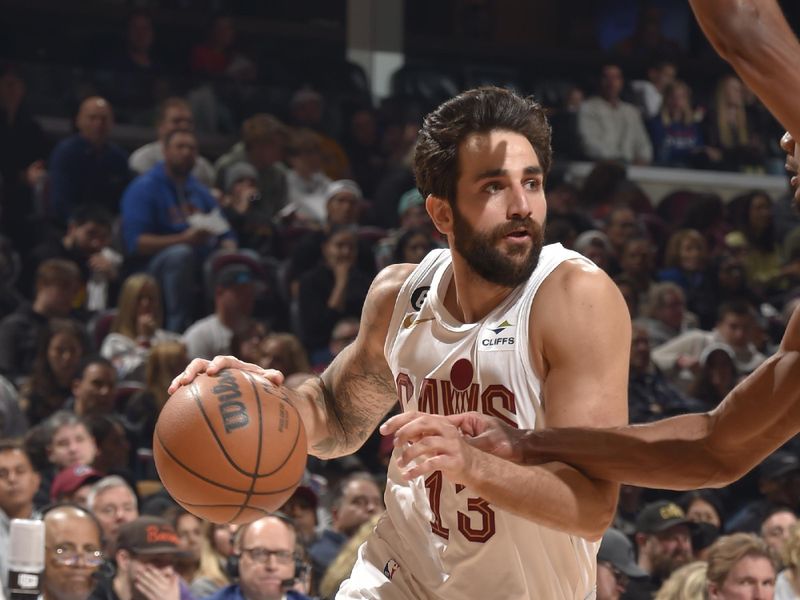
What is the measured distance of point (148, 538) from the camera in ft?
20.8

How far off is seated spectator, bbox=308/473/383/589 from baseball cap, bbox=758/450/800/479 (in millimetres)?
2660

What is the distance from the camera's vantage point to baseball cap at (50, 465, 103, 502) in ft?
24.3

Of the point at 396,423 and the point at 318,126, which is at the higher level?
the point at 318,126

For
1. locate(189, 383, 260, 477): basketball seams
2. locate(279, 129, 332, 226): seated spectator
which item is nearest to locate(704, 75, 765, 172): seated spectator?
locate(279, 129, 332, 226): seated spectator

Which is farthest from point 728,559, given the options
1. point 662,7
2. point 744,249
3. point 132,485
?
point 662,7

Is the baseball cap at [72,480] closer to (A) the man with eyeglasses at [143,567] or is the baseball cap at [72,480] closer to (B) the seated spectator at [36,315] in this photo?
(A) the man with eyeglasses at [143,567]

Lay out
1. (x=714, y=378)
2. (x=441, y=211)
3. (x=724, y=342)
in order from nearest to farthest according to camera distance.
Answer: (x=441, y=211) → (x=714, y=378) → (x=724, y=342)

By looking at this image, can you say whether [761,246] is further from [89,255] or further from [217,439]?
[217,439]

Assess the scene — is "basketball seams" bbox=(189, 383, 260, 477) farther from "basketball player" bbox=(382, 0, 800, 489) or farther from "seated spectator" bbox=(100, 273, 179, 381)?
"seated spectator" bbox=(100, 273, 179, 381)

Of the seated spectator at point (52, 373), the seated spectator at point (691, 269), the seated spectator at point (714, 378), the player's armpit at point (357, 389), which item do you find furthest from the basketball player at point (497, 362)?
A: the seated spectator at point (691, 269)

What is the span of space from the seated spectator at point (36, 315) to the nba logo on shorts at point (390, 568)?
5.20 meters

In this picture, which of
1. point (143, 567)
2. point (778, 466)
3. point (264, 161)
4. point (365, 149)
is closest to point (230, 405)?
point (143, 567)

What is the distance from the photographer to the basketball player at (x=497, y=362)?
3850 millimetres

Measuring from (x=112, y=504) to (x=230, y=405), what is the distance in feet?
10.8
